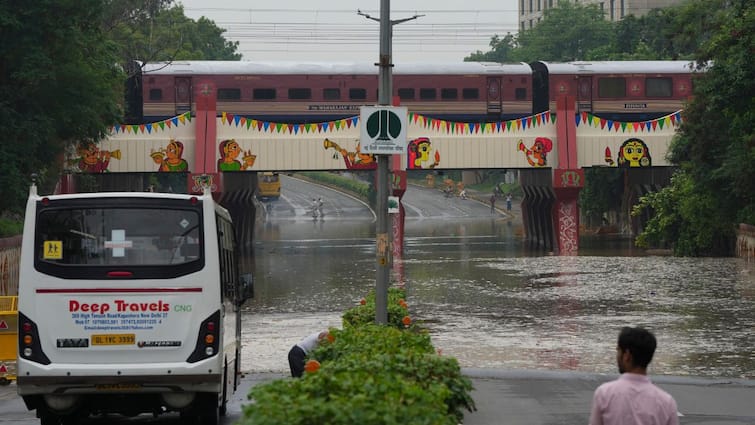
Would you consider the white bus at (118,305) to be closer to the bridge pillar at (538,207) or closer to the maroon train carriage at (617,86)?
the bridge pillar at (538,207)

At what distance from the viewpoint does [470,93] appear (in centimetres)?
5953

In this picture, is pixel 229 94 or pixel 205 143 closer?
pixel 205 143

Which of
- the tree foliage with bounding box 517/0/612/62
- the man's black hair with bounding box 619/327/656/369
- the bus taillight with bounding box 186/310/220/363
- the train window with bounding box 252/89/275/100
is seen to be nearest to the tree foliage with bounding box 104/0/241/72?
the train window with bounding box 252/89/275/100

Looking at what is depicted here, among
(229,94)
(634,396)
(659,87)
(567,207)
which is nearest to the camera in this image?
(634,396)

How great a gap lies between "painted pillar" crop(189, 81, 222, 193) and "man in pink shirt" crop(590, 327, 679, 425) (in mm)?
45999

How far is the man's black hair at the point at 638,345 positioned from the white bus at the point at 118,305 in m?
7.19

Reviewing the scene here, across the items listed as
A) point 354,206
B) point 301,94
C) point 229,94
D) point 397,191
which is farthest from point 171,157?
point 354,206

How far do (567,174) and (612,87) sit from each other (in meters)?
7.05

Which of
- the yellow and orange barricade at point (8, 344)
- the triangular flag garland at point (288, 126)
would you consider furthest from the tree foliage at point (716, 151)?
the yellow and orange barricade at point (8, 344)

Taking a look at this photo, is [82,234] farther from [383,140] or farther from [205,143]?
[205,143]

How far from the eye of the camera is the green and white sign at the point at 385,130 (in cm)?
1830

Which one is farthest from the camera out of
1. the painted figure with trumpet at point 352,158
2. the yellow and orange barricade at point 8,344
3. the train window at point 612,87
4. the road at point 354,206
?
the road at point 354,206

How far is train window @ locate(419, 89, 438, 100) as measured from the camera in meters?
59.2

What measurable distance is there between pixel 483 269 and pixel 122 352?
32.9 metres
